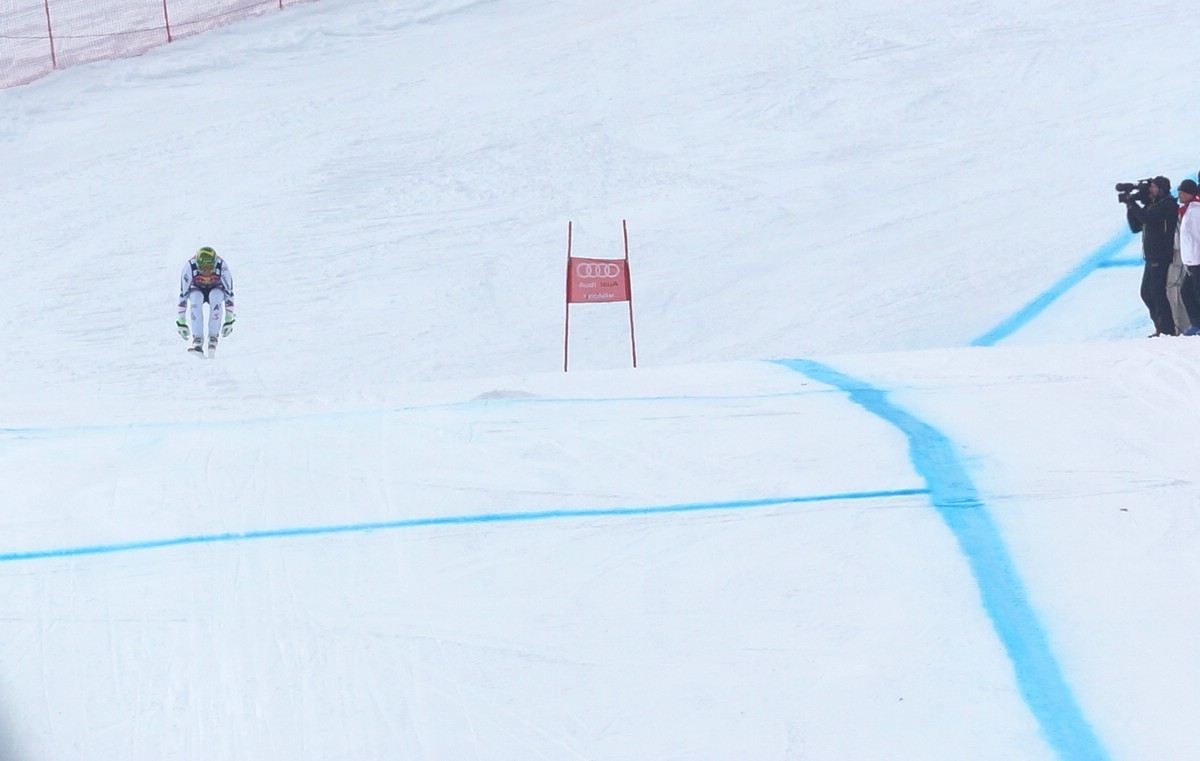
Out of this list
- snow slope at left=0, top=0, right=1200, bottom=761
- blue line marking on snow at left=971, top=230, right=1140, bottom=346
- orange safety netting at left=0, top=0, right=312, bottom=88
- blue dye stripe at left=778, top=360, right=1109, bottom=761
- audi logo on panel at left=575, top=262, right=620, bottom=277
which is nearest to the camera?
blue dye stripe at left=778, top=360, right=1109, bottom=761

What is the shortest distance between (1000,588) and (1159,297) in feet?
17.0

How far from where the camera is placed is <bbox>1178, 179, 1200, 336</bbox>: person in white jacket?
347 inches

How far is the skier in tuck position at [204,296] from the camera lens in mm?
11836

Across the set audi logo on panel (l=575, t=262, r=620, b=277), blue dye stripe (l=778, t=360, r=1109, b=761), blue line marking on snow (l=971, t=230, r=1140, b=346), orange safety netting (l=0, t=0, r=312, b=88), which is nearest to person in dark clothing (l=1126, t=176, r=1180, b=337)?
blue line marking on snow (l=971, t=230, r=1140, b=346)

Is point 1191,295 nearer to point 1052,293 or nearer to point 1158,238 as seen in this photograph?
point 1158,238

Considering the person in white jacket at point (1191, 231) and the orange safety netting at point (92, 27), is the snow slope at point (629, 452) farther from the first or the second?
the orange safety netting at point (92, 27)

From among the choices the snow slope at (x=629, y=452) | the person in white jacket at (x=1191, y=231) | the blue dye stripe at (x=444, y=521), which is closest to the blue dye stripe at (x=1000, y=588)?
the snow slope at (x=629, y=452)

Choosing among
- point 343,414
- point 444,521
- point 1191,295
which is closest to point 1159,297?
point 1191,295

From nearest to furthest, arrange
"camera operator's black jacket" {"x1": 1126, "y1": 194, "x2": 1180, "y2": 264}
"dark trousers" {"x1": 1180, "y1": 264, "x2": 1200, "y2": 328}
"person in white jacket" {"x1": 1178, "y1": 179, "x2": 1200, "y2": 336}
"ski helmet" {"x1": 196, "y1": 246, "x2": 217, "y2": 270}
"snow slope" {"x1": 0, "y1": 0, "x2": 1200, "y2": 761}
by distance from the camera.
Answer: "snow slope" {"x1": 0, "y1": 0, "x2": 1200, "y2": 761}
"person in white jacket" {"x1": 1178, "y1": 179, "x2": 1200, "y2": 336}
"dark trousers" {"x1": 1180, "y1": 264, "x2": 1200, "y2": 328}
"camera operator's black jacket" {"x1": 1126, "y1": 194, "x2": 1180, "y2": 264}
"ski helmet" {"x1": 196, "y1": 246, "x2": 217, "y2": 270}

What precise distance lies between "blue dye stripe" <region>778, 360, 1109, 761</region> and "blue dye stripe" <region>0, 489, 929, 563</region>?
Answer: 22 centimetres

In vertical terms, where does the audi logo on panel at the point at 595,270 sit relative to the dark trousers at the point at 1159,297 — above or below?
above

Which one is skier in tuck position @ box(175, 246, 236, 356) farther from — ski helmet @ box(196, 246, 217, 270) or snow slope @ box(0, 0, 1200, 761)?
snow slope @ box(0, 0, 1200, 761)

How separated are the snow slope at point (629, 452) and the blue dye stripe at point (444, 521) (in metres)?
0.02

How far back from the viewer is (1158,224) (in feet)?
30.6
